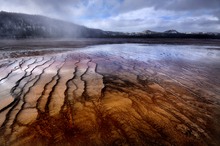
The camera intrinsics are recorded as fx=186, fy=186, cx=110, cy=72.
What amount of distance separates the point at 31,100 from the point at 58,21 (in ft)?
253

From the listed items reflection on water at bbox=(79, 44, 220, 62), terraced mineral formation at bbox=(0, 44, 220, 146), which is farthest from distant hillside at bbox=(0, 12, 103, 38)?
terraced mineral formation at bbox=(0, 44, 220, 146)


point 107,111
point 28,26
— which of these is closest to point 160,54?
point 107,111

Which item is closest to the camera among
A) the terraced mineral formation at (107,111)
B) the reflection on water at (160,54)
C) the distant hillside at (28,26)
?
the terraced mineral formation at (107,111)

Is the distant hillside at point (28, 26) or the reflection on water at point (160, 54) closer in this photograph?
the reflection on water at point (160, 54)

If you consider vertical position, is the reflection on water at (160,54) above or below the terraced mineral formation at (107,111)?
below

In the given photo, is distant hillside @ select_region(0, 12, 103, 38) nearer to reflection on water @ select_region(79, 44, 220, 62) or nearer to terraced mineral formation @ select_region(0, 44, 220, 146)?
reflection on water @ select_region(79, 44, 220, 62)

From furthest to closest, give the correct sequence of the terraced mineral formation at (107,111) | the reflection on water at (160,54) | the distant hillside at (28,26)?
1. the distant hillside at (28,26)
2. the reflection on water at (160,54)
3. the terraced mineral formation at (107,111)

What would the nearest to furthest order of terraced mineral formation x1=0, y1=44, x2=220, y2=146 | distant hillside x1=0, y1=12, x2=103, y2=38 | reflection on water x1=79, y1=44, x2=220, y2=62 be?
terraced mineral formation x1=0, y1=44, x2=220, y2=146 < reflection on water x1=79, y1=44, x2=220, y2=62 < distant hillside x1=0, y1=12, x2=103, y2=38

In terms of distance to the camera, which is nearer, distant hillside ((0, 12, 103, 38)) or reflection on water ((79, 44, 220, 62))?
reflection on water ((79, 44, 220, 62))

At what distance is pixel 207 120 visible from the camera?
11.4ft

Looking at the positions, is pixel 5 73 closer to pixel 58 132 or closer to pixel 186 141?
pixel 58 132

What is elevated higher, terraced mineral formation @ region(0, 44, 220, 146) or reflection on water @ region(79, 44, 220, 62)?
terraced mineral formation @ region(0, 44, 220, 146)

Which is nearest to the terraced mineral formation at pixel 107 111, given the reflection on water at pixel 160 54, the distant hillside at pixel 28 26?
the reflection on water at pixel 160 54

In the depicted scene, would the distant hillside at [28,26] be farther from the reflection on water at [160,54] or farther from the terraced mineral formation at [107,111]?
the terraced mineral formation at [107,111]
